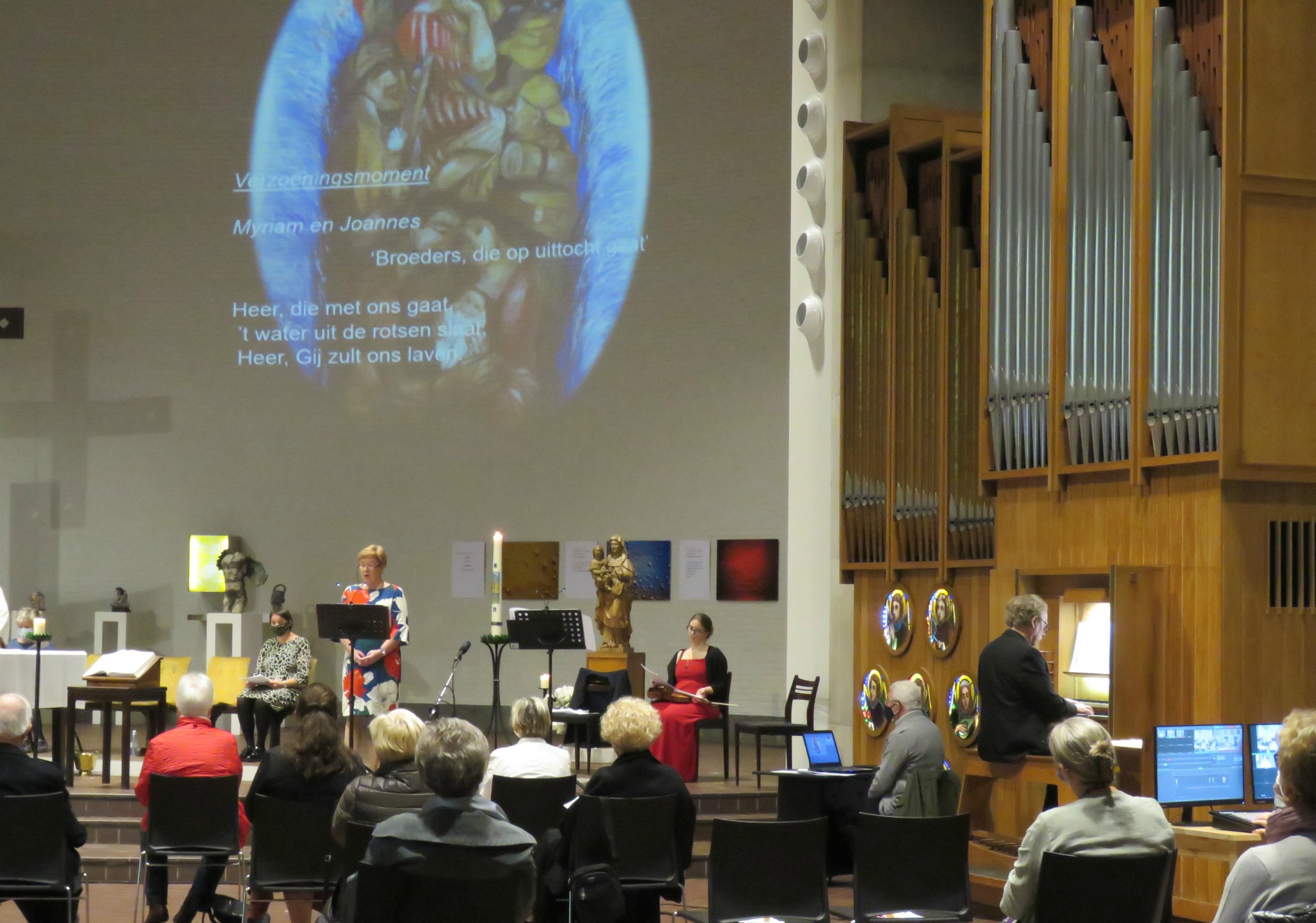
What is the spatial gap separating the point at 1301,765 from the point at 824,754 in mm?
3814

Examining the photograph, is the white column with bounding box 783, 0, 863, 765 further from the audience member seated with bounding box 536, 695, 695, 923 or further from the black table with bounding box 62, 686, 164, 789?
the audience member seated with bounding box 536, 695, 695, 923

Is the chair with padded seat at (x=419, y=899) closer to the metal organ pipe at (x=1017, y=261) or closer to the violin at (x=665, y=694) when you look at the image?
the metal organ pipe at (x=1017, y=261)

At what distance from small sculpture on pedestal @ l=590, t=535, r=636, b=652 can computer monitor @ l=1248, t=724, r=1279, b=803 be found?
15.8 feet

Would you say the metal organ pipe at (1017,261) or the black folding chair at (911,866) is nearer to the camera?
the black folding chair at (911,866)

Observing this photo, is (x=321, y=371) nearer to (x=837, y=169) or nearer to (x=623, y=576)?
(x=623, y=576)

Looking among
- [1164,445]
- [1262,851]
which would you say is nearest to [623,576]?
[1164,445]

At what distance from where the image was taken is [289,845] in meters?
5.24

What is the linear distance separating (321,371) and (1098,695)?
812 cm

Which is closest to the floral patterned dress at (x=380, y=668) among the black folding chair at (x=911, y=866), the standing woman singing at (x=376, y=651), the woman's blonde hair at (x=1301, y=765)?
the standing woman singing at (x=376, y=651)

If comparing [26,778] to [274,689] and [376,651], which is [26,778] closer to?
[376,651]

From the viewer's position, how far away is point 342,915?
12.6 ft

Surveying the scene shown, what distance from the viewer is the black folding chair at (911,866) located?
15.1 feet

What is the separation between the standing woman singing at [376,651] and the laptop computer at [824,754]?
2.48 m

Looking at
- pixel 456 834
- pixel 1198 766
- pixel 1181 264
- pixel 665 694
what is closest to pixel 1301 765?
pixel 456 834
